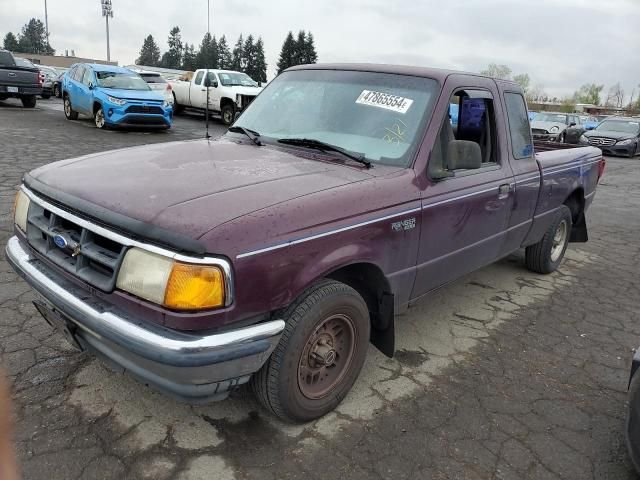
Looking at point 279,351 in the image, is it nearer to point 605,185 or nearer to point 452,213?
point 452,213

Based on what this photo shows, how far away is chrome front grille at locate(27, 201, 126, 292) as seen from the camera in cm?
237

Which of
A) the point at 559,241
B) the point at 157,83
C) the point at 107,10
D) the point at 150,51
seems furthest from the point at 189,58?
the point at 559,241

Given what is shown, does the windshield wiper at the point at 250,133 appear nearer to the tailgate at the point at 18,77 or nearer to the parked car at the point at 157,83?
the parked car at the point at 157,83

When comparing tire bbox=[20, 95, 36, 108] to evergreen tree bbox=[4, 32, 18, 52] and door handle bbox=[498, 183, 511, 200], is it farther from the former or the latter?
evergreen tree bbox=[4, 32, 18, 52]

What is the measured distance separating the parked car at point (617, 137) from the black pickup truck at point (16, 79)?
19.6 metres

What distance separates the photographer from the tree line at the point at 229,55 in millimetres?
69500

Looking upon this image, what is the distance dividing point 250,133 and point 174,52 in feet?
375

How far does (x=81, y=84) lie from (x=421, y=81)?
14.0m

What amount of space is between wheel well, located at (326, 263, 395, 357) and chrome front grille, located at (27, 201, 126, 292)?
1146 mm

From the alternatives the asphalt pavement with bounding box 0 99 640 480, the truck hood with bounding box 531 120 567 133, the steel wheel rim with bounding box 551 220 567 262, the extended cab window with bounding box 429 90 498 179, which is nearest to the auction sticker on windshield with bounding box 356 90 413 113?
the extended cab window with bounding box 429 90 498 179

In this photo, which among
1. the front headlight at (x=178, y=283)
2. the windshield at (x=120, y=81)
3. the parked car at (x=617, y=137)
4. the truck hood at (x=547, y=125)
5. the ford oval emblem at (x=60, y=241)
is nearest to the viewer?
the front headlight at (x=178, y=283)

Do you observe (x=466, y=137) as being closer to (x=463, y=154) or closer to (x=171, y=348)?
(x=463, y=154)

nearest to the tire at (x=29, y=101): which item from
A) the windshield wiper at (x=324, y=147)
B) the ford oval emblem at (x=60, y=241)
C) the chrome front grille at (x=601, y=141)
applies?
the windshield wiper at (x=324, y=147)

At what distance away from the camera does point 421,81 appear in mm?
3447
